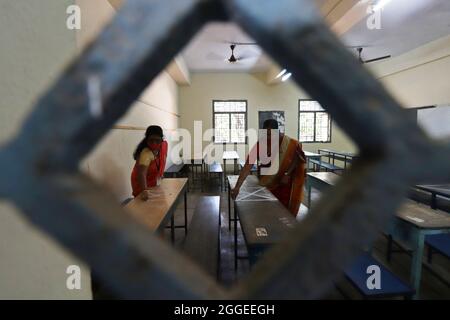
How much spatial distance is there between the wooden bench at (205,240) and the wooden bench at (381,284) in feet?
3.12

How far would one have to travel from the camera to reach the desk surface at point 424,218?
1637 mm

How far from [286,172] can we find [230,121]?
6192mm

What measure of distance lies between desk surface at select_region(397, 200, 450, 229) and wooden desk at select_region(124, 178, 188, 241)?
1.62 metres

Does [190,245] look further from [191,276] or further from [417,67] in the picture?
[417,67]

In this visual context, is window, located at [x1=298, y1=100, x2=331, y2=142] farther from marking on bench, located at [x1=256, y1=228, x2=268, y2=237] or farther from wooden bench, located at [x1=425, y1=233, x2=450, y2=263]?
marking on bench, located at [x1=256, y1=228, x2=268, y2=237]

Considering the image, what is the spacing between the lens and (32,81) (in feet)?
3.91

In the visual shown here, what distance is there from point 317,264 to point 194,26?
12.7 inches

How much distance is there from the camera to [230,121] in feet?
28.0

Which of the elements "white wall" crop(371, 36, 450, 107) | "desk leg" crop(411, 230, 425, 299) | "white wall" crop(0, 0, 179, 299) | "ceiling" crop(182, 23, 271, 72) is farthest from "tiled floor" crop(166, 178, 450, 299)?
"white wall" crop(371, 36, 450, 107)

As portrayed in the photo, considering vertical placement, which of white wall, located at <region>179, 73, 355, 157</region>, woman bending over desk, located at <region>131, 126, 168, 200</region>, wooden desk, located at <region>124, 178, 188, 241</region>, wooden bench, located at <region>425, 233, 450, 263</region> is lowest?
wooden bench, located at <region>425, 233, 450, 263</region>

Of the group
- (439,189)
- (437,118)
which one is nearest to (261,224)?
(439,189)

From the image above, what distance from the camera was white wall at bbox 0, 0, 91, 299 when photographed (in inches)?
45.6

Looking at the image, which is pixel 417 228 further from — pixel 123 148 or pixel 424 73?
pixel 424 73

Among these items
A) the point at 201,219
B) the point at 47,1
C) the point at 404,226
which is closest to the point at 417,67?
the point at 404,226
